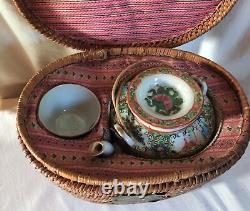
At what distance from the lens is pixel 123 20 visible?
870 mm

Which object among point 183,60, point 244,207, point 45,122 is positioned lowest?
point 244,207

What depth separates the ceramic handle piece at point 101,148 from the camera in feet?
2.49

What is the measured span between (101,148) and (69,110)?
174 mm

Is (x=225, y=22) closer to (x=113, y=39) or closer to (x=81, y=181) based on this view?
(x=113, y=39)

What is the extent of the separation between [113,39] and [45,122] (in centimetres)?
23

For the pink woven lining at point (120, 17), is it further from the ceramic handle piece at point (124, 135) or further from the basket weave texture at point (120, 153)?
the ceramic handle piece at point (124, 135)

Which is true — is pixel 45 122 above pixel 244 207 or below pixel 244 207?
above

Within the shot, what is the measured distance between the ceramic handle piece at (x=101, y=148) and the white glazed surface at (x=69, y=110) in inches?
2.8

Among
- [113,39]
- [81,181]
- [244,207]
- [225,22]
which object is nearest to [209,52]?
[225,22]

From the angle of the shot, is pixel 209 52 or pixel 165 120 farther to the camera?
pixel 209 52

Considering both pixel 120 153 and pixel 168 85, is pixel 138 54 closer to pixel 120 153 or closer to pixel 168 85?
pixel 168 85

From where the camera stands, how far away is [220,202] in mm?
899

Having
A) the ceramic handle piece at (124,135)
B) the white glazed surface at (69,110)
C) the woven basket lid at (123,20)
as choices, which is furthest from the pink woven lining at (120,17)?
the ceramic handle piece at (124,135)

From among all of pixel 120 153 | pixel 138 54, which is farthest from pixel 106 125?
pixel 138 54
